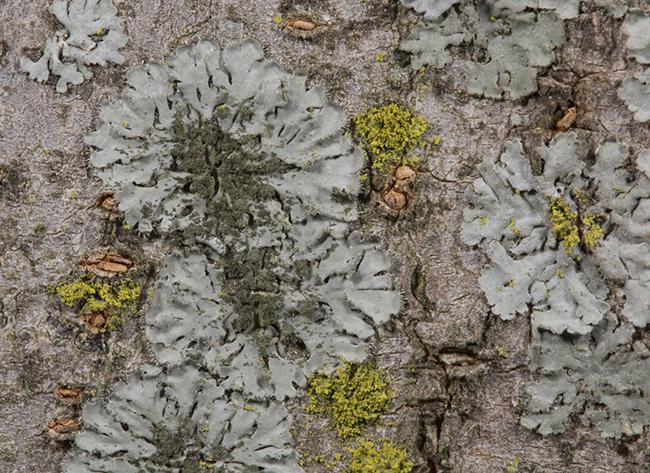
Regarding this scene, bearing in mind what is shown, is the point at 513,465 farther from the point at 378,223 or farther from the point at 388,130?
the point at 388,130

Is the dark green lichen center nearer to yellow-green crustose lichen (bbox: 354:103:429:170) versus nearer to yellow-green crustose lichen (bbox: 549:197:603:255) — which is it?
yellow-green crustose lichen (bbox: 354:103:429:170)

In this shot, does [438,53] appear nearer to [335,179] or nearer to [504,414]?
[335,179]

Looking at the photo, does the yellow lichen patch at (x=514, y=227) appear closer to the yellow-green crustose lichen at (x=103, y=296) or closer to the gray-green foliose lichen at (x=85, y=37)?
the yellow-green crustose lichen at (x=103, y=296)

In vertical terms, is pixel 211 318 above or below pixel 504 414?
above

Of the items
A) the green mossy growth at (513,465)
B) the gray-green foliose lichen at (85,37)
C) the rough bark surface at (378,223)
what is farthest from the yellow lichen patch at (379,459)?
the gray-green foliose lichen at (85,37)

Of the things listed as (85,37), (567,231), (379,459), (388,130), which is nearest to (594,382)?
(567,231)

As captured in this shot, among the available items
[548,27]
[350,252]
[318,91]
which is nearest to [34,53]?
[318,91]
